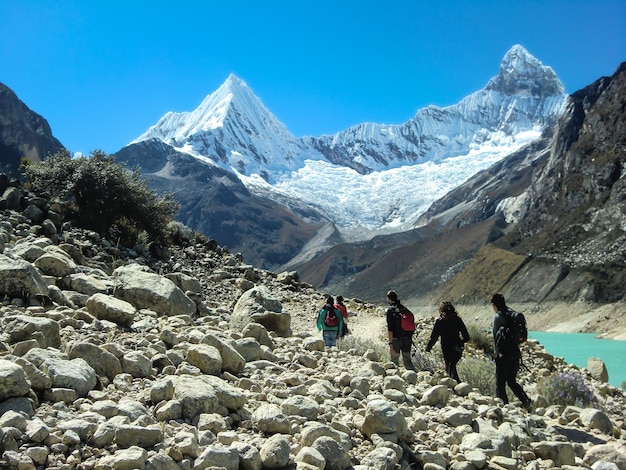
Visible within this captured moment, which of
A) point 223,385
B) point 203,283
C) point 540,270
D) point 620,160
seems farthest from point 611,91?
point 223,385

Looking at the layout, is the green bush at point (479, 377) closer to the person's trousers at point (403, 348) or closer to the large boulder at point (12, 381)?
the person's trousers at point (403, 348)

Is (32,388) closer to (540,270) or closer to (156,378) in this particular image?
(156,378)

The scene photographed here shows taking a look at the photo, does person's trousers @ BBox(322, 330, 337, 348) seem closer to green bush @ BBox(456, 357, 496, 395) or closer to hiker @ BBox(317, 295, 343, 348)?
hiker @ BBox(317, 295, 343, 348)

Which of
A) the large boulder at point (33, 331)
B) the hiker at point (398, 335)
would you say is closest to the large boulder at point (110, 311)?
the large boulder at point (33, 331)

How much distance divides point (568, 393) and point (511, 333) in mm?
2069

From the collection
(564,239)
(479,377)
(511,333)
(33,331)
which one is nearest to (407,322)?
(479,377)

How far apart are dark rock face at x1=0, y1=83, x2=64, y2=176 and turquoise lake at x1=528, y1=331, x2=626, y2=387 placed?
120 m

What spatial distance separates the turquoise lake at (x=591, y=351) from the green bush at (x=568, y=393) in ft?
83.7

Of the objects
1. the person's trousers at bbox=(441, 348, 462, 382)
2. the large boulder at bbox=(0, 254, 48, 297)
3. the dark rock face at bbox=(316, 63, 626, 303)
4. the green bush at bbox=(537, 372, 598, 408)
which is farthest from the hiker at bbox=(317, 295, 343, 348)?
the dark rock face at bbox=(316, 63, 626, 303)

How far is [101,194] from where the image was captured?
60.1 ft

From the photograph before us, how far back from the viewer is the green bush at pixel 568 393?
10.3 meters

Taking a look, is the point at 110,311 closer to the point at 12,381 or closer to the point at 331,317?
the point at 12,381

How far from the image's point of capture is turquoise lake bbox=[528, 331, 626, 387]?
134 ft

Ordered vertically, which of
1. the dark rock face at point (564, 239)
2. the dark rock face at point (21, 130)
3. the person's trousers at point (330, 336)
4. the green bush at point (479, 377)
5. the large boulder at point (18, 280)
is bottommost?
the green bush at point (479, 377)
